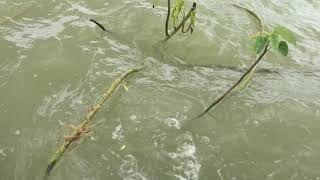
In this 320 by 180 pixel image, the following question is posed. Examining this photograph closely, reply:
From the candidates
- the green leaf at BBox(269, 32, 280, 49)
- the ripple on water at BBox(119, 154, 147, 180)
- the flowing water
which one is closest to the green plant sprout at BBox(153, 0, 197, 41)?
the flowing water

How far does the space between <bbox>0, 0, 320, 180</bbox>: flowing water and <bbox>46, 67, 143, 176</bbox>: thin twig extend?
62 millimetres

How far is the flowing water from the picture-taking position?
2492 mm

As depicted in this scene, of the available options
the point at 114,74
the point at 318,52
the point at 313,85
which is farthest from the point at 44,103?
the point at 318,52

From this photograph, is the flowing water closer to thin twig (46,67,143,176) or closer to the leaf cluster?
thin twig (46,67,143,176)

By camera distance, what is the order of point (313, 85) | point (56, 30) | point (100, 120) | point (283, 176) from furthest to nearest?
point (56, 30) < point (313, 85) < point (100, 120) < point (283, 176)

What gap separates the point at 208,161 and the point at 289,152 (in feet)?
1.67

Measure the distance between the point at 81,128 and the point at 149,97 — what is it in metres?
0.56

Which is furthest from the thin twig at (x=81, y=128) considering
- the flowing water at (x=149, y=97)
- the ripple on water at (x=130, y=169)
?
the ripple on water at (x=130, y=169)

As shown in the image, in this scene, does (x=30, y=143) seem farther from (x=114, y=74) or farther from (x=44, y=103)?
(x=114, y=74)

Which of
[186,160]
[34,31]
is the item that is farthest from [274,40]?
[34,31]

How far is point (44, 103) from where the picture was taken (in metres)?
2.79

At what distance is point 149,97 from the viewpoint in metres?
2.89

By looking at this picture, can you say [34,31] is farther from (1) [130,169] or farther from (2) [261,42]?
(2) [261,42]

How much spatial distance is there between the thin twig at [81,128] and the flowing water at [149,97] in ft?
0.20
